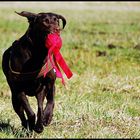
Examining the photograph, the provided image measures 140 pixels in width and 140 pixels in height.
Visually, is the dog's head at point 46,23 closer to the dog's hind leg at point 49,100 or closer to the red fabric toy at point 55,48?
the red fabric toy at point 55,48

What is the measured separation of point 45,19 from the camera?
790cm

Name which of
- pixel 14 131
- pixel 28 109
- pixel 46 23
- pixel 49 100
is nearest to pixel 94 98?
pixel 49 100

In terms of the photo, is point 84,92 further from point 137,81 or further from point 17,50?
point 17,50

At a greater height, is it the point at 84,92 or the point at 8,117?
the point at 8,117

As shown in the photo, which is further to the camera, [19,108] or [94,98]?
[94,98]

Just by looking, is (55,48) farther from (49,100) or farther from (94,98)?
(94,98)

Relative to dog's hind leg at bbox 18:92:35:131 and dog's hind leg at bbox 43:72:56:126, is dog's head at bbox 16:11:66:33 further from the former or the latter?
dog's hind leg at bbox 18:92:35:131

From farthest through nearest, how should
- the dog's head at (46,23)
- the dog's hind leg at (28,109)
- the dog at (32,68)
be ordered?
1. the dog's hind leg at (28,109)
2. the dog at (32,68)
3. the dog's head at (46,23)

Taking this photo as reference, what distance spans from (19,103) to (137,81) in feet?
18.5

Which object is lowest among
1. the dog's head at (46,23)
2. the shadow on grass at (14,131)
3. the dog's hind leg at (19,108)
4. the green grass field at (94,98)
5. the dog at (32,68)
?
the green grass field at (94,98)

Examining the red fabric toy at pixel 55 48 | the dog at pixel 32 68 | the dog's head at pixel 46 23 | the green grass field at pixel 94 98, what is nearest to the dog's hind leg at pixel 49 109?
the dog at pixel 32 68

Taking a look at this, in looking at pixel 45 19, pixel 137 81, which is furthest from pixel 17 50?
pixel 137 81

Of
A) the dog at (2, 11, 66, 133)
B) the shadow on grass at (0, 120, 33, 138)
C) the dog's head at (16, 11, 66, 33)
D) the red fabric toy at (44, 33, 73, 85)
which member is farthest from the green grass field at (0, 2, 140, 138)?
the dog's head at (16, 11, 66, 33)

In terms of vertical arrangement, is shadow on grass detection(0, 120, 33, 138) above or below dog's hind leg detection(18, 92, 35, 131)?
below
